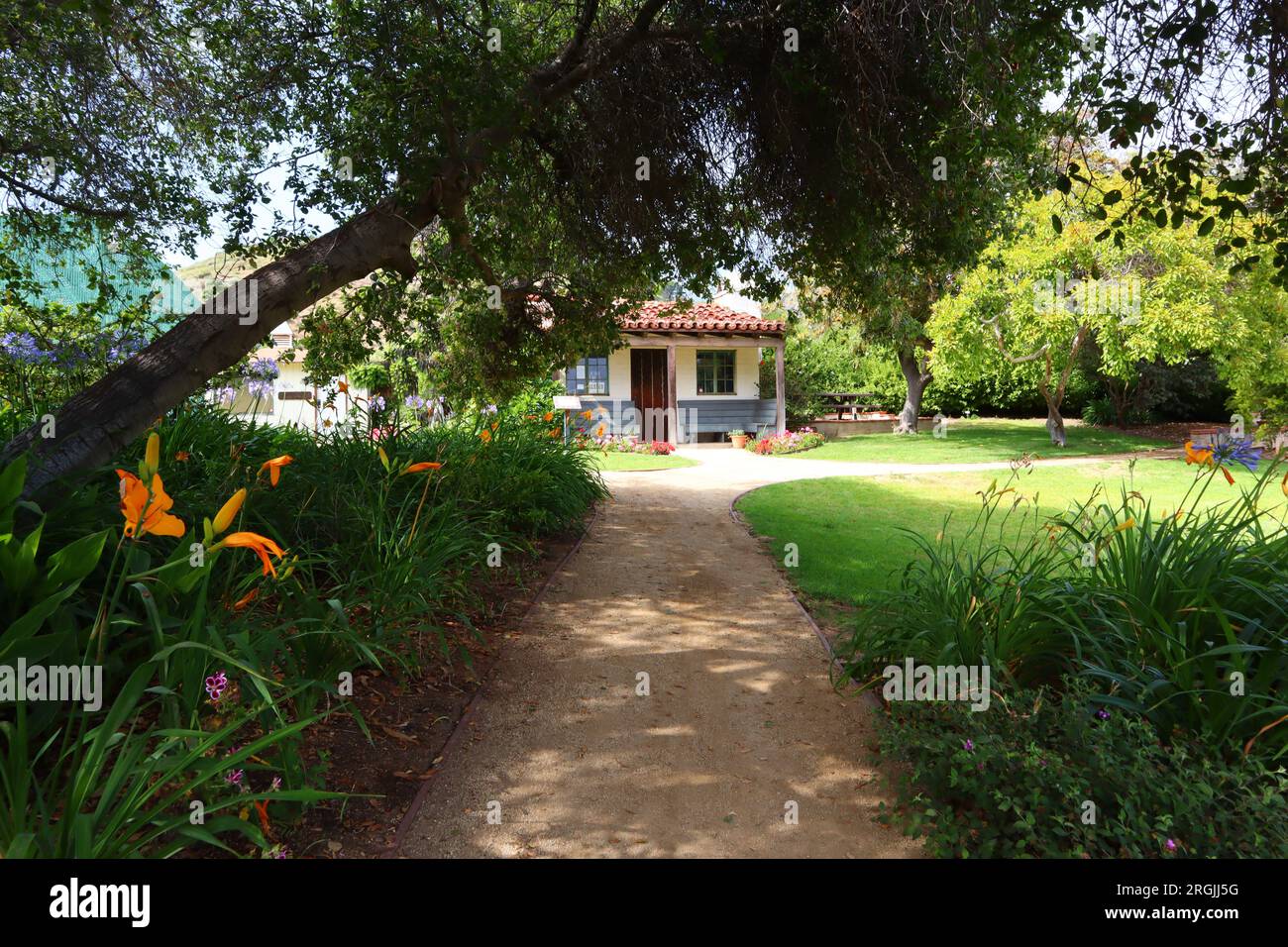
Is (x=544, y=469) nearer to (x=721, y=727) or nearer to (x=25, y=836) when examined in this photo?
(x=721, y=727)

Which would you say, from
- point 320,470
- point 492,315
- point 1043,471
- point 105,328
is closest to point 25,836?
point 320,470

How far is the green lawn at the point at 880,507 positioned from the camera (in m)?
7.34

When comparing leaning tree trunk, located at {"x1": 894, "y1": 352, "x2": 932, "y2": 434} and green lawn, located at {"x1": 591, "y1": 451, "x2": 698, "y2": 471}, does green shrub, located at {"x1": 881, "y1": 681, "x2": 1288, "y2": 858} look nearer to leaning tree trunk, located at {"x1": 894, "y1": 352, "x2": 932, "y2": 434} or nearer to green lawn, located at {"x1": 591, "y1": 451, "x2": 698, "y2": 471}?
green lawn, located at {"x1": 591, "y1": 451, "x2": 698, "y2": 471}

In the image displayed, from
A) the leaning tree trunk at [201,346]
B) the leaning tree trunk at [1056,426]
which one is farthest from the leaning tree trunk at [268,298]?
the leaning tree trunk at [1056,426]

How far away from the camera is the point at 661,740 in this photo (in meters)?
3.92

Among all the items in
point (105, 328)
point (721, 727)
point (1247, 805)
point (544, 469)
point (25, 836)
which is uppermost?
point (105, 328)

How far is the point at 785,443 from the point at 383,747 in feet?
59.9

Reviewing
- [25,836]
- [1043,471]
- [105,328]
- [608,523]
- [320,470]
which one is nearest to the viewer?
[25,836]

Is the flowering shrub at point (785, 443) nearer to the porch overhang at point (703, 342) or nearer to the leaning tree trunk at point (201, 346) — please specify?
the porch overhang at point (703, 342)

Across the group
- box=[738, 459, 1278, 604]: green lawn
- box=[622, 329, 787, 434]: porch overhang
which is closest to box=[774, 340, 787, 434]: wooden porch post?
box=[622, 329, 787, 434]: porch overhang

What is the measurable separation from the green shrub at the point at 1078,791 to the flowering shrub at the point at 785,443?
57.8ft

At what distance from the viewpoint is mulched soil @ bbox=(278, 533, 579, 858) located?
2918 millimetres

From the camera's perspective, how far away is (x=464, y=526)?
581 centimetres
